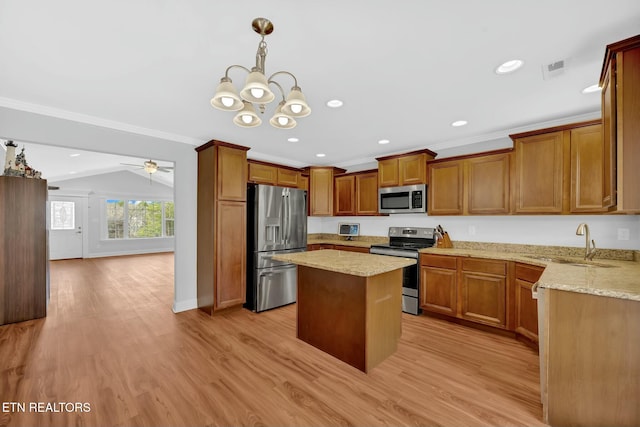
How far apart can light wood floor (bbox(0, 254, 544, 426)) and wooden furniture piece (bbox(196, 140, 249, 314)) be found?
15.5 inches

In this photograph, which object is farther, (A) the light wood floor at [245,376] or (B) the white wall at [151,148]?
(B) the white wall at [151,148]

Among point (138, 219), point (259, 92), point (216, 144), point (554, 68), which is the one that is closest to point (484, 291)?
point (554, 68)

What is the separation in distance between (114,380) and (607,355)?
3353 millimetres

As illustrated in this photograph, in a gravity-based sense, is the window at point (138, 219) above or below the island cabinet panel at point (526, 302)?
above

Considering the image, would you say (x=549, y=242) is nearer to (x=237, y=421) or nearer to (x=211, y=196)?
(x=237, y=421)

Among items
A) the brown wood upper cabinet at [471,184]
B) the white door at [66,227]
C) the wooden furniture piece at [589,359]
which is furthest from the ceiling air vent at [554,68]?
the white door at [66,227]

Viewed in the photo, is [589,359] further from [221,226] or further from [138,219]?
[138,219]

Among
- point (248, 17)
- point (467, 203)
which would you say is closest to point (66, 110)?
point (248, 17)

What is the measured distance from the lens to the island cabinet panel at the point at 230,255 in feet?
11.6

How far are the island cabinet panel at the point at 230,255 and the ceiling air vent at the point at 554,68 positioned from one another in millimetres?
3432

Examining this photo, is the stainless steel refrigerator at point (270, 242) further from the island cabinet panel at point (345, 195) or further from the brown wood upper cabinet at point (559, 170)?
the brown wood upper cabinet at point (559, 170)

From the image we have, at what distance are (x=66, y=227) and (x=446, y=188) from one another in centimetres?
1067

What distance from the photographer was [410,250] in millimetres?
3709

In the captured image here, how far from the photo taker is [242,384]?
2094 mm
